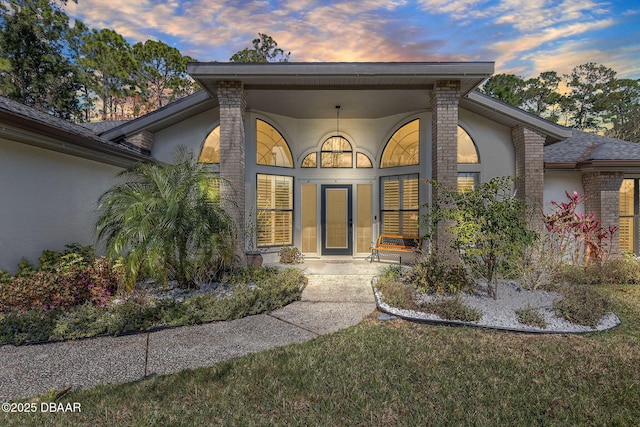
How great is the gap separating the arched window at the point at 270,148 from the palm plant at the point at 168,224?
3.02m

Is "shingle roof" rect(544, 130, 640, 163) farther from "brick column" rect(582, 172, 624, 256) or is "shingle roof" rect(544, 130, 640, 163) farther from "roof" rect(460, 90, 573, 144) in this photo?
"roof" rect(460, 90, 573, 144)

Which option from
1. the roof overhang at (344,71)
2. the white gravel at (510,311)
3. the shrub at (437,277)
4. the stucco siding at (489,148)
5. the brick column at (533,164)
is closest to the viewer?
the white gravel at (510,311)

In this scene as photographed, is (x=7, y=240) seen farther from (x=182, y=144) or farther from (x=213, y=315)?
(x=182, y=144)

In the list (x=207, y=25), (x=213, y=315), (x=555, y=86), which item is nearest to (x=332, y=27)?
(x=207, y=25)

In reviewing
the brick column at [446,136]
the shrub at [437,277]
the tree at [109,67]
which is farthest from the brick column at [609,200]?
the tree at [109,67]

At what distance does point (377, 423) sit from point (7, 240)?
19.8ft

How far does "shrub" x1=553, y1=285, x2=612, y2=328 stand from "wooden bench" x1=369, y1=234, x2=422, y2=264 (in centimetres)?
373

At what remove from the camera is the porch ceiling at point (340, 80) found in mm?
6082

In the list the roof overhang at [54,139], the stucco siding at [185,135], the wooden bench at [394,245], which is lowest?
the wooden bench at [394,245]

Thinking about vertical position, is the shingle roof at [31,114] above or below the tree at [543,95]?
below

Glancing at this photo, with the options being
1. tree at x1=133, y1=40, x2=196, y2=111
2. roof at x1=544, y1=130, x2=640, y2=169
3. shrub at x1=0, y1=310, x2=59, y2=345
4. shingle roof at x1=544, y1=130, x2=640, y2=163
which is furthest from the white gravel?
tree at x1=133, y1=40, x2=196, y2=111

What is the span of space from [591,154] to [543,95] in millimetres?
21584

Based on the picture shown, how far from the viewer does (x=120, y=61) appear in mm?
20953

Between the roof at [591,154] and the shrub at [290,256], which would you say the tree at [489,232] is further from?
the roof at [591,154]
